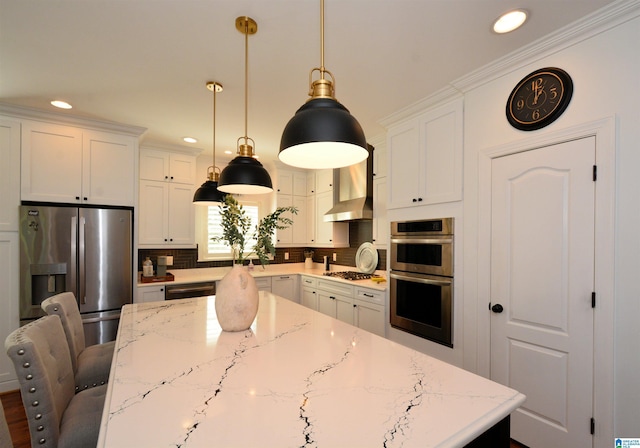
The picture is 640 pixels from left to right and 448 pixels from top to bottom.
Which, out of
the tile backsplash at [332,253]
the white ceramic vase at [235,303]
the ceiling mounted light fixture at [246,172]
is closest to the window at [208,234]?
the tile backsplash at [332,253]

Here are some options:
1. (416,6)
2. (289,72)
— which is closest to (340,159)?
(416,6)

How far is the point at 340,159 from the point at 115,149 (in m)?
3.04

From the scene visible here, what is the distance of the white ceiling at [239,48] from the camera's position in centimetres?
156

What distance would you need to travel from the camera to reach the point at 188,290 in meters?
3.64

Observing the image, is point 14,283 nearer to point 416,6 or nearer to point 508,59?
point 416,6

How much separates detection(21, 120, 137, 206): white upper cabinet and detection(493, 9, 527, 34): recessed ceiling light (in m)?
3.54

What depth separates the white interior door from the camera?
167 cm

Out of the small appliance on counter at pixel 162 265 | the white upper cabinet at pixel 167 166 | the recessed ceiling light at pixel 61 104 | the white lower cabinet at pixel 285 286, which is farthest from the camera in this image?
the white lower cabinet at pixel 285 286

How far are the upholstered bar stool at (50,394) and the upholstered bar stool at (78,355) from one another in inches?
10.2

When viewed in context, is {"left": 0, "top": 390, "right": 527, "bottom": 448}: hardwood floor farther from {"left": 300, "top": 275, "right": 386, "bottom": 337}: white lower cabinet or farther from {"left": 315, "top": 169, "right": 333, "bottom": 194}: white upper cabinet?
{"left": 315, "top": 169, "right": 333, "bottom": 194}: white upper cabinet

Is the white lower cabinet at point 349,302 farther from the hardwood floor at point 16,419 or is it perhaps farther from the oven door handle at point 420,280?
the hardwood floor at point 16,419

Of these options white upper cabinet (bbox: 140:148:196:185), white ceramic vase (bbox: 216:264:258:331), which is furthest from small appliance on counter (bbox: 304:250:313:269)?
white ceramic vase (bbox: 216:264:258:331)

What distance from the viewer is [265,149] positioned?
4078mm

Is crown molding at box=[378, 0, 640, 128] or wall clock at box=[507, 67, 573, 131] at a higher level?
crown molding at box=[378, 0, 640, 128]
